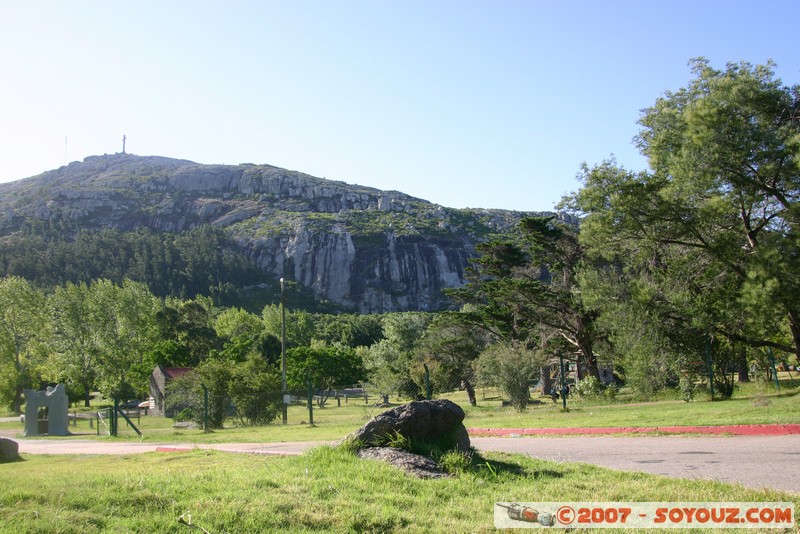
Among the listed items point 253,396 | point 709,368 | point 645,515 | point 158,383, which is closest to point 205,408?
point 253,396

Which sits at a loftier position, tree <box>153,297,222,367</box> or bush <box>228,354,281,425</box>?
tree <box>153,297,222,367</box>

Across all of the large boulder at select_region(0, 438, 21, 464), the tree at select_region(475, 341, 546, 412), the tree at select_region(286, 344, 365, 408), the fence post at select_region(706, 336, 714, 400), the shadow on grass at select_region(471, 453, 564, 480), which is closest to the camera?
the shadow on grass at select_region(471, 453, 564, 480)

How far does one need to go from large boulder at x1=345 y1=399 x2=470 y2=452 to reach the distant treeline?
13472 cm

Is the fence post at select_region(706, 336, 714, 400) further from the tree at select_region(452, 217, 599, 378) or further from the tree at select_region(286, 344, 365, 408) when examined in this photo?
the tree at select_region(286, 344, 365, 408)

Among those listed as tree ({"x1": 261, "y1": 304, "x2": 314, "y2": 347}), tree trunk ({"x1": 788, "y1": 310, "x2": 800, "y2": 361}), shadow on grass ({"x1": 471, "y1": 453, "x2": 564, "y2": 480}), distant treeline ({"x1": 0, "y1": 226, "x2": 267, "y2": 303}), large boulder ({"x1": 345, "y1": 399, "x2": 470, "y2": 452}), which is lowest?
shadow on grass ({"x1": 471, "y1": 453, "x2": 564, "y2": 480})

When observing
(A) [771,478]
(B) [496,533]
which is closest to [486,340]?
(A) [771,478]

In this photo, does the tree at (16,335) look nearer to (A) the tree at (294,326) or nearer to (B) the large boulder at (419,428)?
(A) the tree at (294,326)

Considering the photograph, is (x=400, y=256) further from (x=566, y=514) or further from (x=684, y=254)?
(x=566, y=514)

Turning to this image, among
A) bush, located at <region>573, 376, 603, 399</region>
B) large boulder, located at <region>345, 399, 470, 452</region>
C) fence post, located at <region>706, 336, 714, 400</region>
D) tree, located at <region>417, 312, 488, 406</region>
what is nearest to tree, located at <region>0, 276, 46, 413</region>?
tree, located at <region>417, 312, 488, 406</region>

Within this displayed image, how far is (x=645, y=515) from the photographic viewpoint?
18.6 feet

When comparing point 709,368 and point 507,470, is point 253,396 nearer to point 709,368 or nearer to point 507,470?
point 709,368

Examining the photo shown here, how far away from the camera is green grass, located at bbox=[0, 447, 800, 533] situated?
5079 mm

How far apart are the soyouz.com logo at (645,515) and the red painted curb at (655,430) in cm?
728

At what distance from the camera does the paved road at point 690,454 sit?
25.0 ft
